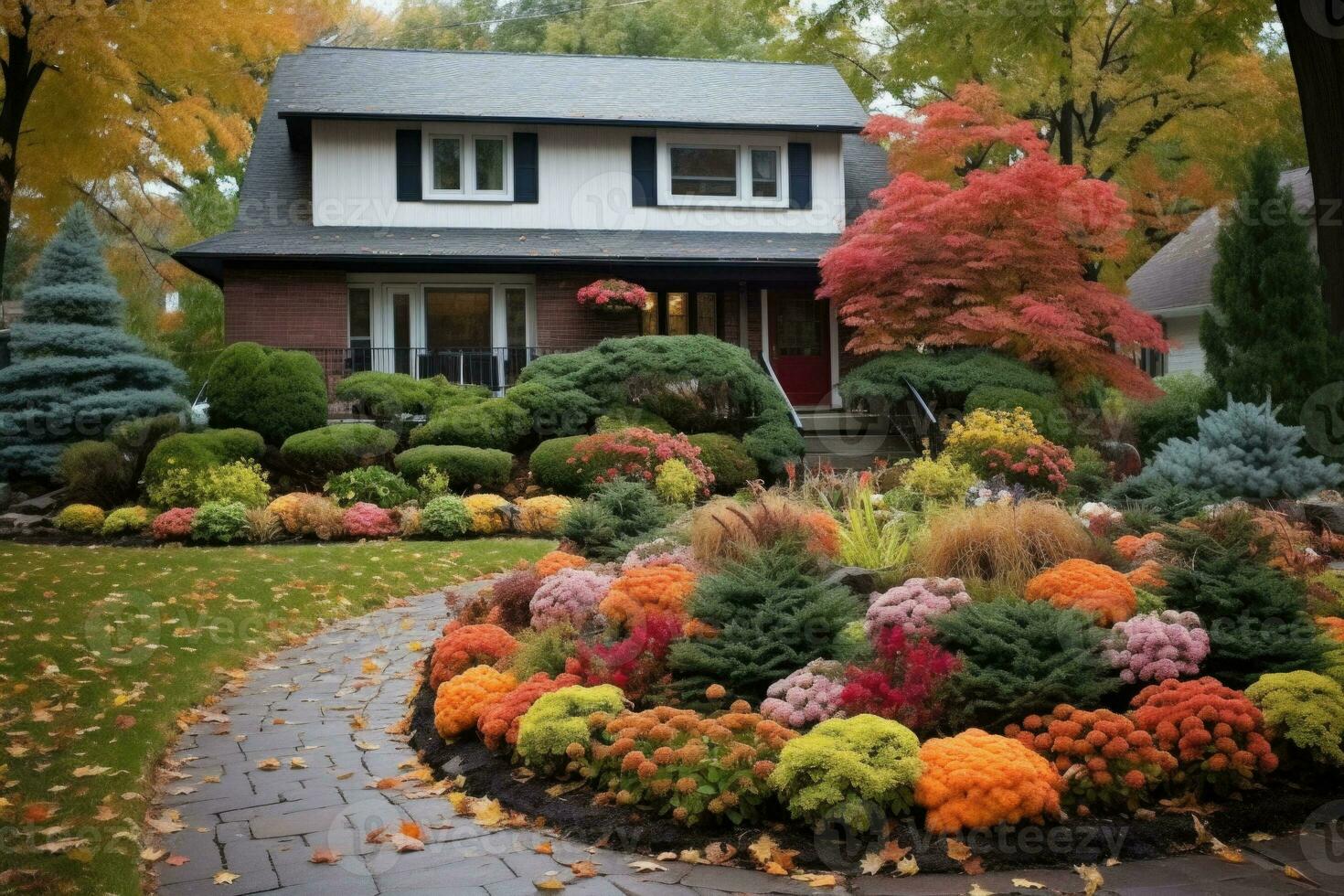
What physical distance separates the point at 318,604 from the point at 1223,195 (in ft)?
66.8

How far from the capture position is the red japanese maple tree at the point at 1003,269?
53.5 feet

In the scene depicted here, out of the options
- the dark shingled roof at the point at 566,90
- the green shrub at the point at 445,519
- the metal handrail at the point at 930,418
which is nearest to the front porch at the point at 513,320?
the dark shingled roof at the point at 566,90

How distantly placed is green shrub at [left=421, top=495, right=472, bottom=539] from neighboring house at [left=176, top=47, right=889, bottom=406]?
6.16 m

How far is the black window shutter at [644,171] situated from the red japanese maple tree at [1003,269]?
4.61 meters

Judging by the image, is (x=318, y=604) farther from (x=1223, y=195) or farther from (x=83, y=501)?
(x=1223, y=195)

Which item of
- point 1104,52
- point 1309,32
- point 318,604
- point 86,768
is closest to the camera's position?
point 86,768

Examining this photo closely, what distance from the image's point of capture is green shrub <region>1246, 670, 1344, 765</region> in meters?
4.92

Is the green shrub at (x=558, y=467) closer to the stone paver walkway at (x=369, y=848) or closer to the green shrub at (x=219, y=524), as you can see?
the green shrub at (x=219, y=524)

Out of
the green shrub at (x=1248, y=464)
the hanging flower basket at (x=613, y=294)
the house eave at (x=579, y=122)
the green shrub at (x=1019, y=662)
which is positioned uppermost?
the house eave at (x=579, y=122)

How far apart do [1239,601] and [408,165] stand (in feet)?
56.7

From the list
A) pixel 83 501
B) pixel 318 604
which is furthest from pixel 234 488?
pixel 318 604

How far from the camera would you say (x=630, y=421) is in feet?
53.7

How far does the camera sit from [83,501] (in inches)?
581

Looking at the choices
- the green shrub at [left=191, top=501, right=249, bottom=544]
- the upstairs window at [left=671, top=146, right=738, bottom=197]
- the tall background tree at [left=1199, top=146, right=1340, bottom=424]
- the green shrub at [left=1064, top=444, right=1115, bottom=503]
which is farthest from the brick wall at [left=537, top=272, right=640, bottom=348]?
the tall background tree at [left=1199, top=146, right=1340, bottom=424]
